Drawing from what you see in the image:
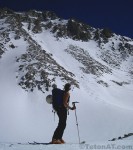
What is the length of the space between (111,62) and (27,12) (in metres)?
35.9

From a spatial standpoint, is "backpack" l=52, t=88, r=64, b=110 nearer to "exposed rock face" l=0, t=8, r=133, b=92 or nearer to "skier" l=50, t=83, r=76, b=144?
"skier" l=50, t=83, r=76, b=144

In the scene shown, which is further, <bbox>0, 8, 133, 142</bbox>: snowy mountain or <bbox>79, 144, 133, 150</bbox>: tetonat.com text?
<bbox>0, 8, 133, 142</bbox>: snowy mountain

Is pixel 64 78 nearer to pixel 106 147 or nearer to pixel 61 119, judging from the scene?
pixel 61 119

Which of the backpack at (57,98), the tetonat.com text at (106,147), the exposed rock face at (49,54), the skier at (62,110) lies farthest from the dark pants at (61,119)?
the exposed rock face at (49,54)

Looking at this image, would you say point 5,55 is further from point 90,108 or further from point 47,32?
point 47,32

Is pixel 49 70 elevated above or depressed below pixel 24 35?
below

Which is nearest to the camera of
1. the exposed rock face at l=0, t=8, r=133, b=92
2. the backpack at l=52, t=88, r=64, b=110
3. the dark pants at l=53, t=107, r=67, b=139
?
the backpack at l=52, t=88, r=64, b=110

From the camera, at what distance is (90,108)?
39.5 m

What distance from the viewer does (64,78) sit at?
47375 millimetres

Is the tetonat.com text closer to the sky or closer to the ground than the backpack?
closer to the ground

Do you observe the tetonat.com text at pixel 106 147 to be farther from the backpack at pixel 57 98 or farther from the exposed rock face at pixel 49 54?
the exposed rock face at pixel 49 54

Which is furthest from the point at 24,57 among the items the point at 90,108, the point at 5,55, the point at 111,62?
the point at 111,62

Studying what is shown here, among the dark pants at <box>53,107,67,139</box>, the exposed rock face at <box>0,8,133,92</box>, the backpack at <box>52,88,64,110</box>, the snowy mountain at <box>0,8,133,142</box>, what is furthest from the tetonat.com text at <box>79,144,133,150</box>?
the exposed rock face at <box>0,8,133,92</box>

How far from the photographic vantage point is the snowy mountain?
34.8 m
